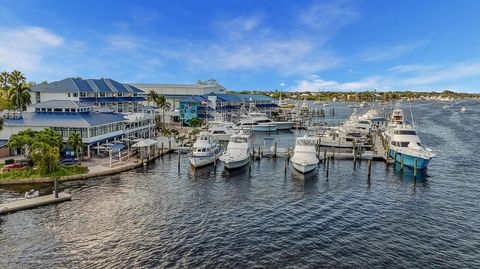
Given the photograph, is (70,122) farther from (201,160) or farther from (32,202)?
(32,202)

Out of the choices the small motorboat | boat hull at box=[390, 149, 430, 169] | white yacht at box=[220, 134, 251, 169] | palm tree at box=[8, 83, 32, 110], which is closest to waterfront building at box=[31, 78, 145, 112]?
palm tree at box=[8, 83, 32, 110]

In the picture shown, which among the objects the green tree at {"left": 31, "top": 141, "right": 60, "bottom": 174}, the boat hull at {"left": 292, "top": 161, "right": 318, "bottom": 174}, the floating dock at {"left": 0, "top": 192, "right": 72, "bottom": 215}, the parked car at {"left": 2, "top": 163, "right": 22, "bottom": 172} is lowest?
the floating dock at {"left": 0, "top": 192, "right": 72, "bottom": 215}

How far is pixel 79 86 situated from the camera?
325ft

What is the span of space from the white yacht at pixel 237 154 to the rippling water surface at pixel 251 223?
245 centimetres

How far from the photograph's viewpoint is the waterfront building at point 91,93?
96375 mm

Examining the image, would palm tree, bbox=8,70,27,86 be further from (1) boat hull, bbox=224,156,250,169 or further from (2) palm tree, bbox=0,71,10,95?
(1) boat hull, bbox=224,156,250,169

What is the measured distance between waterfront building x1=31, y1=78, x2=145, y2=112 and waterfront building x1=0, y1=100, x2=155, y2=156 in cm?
1764

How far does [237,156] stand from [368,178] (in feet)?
73.1

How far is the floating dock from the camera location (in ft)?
132

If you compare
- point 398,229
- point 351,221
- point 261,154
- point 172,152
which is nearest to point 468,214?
point 398,229

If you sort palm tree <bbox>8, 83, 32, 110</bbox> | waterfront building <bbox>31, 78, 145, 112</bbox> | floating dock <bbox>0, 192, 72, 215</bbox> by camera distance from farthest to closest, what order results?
waterfront building <bbox>31, 78, 145, 112</bbox>, palm tree <bbox>8, 83, 32, 110</bbox>, floating dock <bbox>0, 192, 72, 215</bbox>

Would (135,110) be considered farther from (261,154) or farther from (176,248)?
(176,248)

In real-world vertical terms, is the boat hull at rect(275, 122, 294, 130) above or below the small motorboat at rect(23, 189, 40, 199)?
above

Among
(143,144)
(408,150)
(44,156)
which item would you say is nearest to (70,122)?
(143,144)
